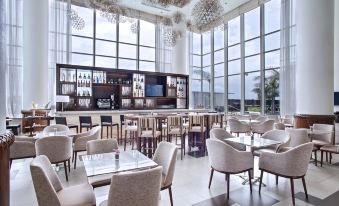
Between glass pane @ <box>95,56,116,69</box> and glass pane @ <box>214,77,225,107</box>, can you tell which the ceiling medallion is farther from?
glass pane @ <box>214,77,225,107</box>

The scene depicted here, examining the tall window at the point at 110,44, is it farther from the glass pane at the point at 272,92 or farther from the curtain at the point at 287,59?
the curtain at the point at 287,59

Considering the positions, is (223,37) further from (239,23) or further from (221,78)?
(221,78)

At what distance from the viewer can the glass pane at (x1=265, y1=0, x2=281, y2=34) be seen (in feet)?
28.7

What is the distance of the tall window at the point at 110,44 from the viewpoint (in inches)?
384

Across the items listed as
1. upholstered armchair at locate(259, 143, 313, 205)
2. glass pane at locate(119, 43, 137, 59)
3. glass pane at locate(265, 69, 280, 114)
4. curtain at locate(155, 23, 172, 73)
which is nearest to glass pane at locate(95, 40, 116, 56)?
glass pane at locate(119, 43, 137, 59)

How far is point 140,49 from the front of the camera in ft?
37.3

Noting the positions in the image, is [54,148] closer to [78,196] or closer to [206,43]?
[78,196]

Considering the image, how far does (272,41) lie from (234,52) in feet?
6.65

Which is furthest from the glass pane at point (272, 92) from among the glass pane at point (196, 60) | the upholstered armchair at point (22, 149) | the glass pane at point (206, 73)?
the upholstered armchair at point (22, 149)

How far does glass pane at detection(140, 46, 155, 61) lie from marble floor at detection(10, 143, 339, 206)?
797 cm

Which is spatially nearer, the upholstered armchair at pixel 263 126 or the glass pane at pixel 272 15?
the upholstered armchair at pixel 263 126

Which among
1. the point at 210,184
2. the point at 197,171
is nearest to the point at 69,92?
the point at 197,171

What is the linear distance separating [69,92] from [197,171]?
5859 mm

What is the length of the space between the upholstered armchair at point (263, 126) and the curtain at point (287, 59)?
187cm
